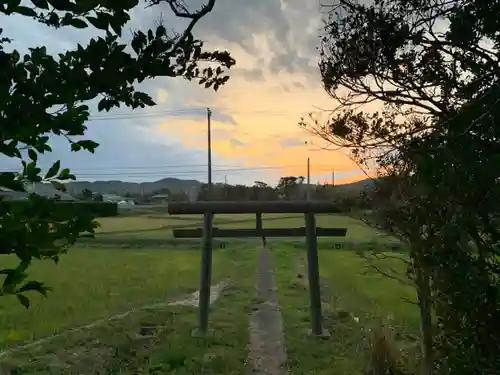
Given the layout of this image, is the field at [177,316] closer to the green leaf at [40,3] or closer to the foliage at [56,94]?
the foliage at [56,94]

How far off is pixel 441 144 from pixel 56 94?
5.23ft

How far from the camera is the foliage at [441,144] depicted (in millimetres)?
1978

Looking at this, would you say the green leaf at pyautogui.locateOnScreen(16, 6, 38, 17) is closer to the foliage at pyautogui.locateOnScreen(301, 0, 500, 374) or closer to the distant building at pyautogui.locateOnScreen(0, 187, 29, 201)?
the distant building at pyautogui.locateOnScreen(0, 187, 29, 201)

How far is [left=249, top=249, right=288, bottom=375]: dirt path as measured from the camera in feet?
15.5

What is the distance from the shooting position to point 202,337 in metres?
5.66

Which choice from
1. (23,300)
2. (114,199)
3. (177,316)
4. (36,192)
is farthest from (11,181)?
(177,316)

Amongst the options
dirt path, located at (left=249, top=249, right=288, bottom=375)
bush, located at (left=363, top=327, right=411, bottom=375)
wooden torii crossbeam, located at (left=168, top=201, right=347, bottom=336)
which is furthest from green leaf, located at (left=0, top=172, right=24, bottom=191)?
wooden torii crossbeam, located at (left=168, top=201, right=347, bottom=336)

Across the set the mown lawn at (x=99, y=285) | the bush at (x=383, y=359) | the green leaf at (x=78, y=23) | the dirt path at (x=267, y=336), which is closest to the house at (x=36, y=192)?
the green leaf at (x=78, y=23)

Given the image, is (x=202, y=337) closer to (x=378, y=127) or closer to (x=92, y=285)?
Answer: (x=378, y=127)

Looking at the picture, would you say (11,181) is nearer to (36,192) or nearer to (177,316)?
(36,192)

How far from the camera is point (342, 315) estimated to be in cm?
680

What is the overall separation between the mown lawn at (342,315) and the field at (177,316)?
0.01 meters

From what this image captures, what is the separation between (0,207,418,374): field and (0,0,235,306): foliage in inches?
7.5

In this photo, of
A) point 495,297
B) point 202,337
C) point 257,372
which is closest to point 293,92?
point 202,337
